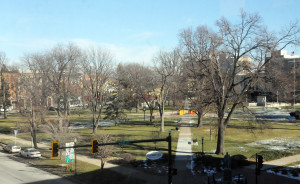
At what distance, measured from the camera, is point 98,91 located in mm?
43969

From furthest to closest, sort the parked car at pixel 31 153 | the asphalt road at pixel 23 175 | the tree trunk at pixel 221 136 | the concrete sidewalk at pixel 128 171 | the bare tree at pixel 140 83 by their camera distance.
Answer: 1. the bare tree at pixel 140 83
2. the parked car at pixel 31 153
3. the tree trunk at pixel 221 136
4. the asphalt road at pixel 23 175
5. the concrete sidewalk at pixel 128 171

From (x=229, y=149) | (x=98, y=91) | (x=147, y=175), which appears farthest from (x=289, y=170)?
(x=98, y=91)

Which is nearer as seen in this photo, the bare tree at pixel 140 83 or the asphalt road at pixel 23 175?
the asphalt road at pixel 23 175

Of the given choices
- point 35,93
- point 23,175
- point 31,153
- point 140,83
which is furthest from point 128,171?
point 140,83

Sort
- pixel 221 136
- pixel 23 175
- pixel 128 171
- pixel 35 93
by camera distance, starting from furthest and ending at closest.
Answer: pixel 35 93 → pixel 221 136 → pixel 23 175 → pixel 128 171

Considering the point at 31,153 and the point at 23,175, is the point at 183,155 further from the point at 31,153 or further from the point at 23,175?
the point at 31,153

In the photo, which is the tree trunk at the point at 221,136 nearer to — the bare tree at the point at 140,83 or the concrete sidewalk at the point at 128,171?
the concrete sidewalk at the point at 128,171

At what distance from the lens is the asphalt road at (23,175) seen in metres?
21.3

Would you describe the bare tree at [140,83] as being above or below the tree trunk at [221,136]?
above

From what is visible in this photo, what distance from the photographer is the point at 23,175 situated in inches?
914

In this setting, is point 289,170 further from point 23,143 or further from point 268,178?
point 23,143

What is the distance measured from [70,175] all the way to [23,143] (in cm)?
1926

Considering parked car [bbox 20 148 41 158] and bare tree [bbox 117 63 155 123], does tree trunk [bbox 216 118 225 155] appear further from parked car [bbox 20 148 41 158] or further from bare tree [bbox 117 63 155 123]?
bare tree [bbox 117 63 155 123]

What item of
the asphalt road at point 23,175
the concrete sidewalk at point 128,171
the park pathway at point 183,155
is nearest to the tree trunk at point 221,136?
the park pathway at point 183,155
